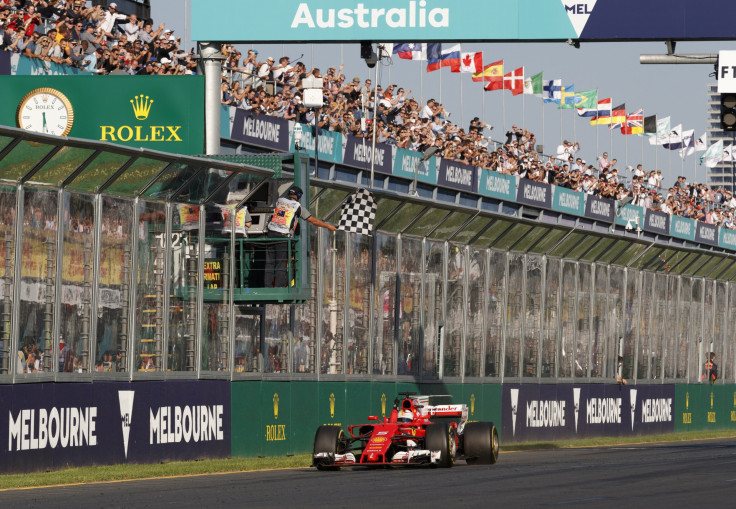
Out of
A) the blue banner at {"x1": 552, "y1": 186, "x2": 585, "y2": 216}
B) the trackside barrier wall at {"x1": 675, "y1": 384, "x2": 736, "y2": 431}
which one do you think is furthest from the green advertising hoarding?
the blue banner at {"x1": 552, "y1": 186, "x2": 585, "y2": 216}

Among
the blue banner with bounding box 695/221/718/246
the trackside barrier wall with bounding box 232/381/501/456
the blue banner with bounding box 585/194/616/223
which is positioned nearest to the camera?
the trackside barrier wall with bounding box 232/381/501/456

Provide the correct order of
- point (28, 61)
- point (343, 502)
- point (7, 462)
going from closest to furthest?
point (343, 502) < point (7, 462) < point (28, 61)

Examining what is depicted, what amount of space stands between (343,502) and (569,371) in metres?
19.4

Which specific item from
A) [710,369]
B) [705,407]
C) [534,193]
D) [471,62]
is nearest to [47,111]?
[710,369]

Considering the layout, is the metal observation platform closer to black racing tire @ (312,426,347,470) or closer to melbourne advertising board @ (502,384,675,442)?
melbourne advertising board @ (502,384,675,442)

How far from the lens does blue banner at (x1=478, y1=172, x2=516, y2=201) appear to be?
1667 inches

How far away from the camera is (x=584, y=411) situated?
32.2 metres

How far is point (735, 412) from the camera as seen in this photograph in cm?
4144

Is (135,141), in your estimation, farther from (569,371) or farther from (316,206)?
(569,371)

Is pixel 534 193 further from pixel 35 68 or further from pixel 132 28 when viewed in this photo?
pixel 35 68

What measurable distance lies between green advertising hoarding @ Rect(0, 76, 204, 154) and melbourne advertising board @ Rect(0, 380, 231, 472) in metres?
3.64

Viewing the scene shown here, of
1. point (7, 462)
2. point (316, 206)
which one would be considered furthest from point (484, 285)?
point (7, 462)

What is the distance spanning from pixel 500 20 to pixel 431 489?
10.8 m

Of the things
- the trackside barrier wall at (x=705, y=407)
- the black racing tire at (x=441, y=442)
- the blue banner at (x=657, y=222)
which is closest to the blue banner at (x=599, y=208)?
the blue banner at (x=657, y=222)
